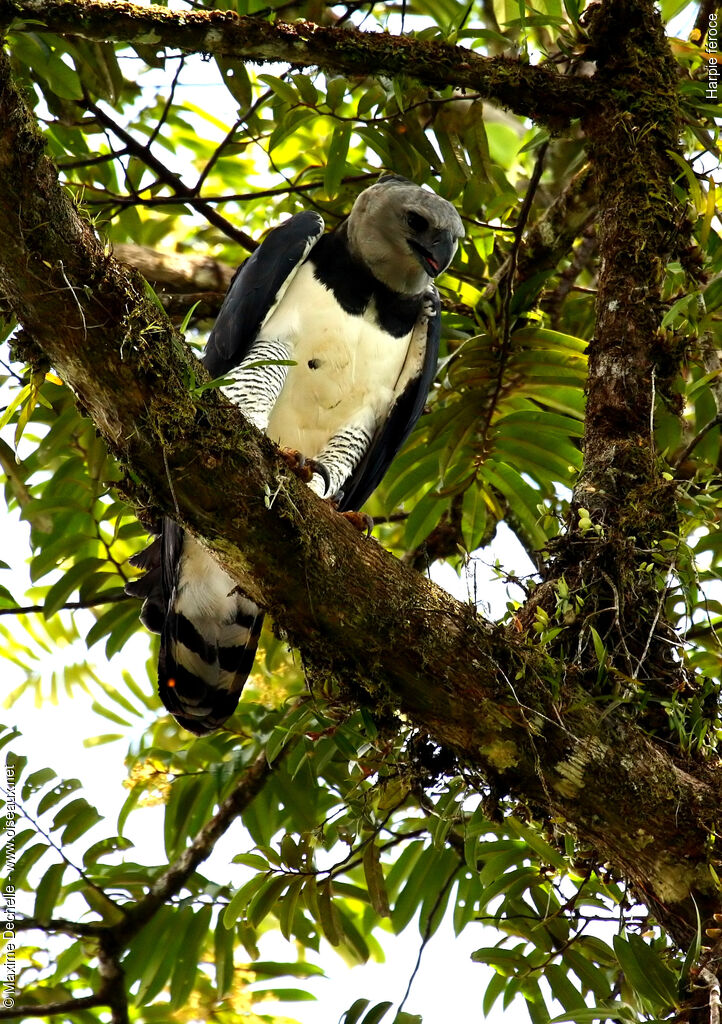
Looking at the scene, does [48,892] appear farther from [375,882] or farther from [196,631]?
[375,882]

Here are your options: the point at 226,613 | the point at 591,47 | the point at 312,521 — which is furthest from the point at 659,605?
the point at 591,47

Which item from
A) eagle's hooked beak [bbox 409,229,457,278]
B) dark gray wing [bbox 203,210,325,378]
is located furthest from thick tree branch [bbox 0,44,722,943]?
eagle's hooked beak [bbox 409,229,457,278]

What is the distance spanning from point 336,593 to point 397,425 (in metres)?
1.77

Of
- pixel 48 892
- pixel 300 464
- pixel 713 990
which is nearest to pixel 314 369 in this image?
pixel 300 464

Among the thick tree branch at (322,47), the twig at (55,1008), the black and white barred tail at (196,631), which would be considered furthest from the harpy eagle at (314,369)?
the twig at (55,1008)

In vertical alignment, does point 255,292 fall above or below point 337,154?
below

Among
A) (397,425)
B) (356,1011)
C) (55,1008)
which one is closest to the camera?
(356,1011)

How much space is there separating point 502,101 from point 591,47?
1.10ft

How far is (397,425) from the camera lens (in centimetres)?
410

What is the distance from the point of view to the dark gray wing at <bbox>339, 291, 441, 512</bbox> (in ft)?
13.2

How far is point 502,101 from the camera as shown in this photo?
11.3 ft

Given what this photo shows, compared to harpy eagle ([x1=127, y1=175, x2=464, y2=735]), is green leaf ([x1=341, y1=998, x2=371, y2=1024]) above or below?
below

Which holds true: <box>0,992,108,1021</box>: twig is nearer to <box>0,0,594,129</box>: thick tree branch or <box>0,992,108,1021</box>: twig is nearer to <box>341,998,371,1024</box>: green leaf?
<box>341,998,371,1024</box>: green leaf

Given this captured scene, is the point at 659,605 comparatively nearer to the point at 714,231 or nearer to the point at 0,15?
the point at 714,231
